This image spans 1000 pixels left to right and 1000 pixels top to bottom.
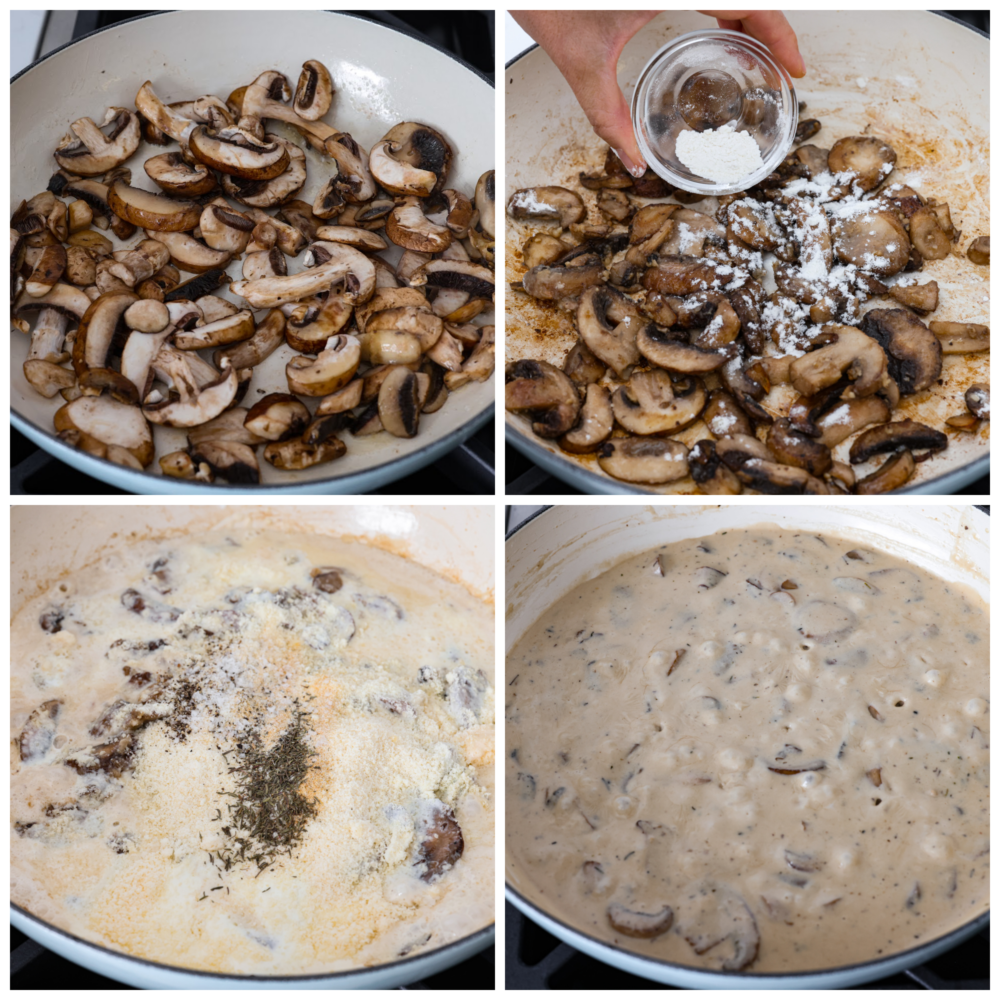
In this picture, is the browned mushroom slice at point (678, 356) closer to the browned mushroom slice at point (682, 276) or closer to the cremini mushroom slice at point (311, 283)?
the browned mushroom slice at point (682, 276)

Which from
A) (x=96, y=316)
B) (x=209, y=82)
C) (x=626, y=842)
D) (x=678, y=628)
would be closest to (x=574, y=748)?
(x=626, y=842)

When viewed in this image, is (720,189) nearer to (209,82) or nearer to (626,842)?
(209,82)

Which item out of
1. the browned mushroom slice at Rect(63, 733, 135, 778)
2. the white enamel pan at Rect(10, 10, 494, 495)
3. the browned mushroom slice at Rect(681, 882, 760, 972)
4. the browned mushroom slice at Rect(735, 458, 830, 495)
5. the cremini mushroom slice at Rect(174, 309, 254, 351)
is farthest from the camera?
the white enamel pan at Rect(10, 10, 494, 495)

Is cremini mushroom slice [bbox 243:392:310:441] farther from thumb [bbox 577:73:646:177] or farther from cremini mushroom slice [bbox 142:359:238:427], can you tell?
thumb [bbox 577:73:646:177]

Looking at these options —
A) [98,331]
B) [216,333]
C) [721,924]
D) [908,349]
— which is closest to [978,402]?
[908,349]

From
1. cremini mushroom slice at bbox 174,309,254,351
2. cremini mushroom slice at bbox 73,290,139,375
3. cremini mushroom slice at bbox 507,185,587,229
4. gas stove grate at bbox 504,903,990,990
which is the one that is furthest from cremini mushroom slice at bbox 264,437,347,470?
gas stove grate at bbox 504,903,990,990

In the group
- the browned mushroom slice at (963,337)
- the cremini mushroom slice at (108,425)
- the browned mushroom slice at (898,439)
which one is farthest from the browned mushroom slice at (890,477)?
the cremini mushroom slice at (108,425)
